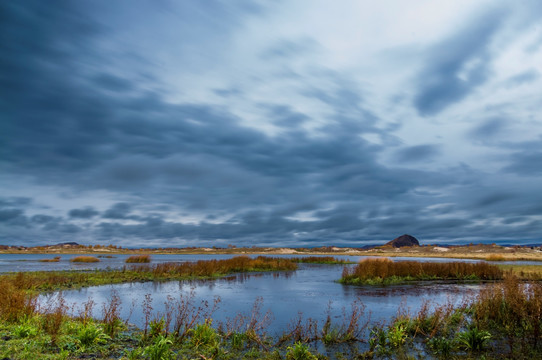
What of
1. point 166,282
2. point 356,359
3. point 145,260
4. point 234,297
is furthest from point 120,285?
point 145,260

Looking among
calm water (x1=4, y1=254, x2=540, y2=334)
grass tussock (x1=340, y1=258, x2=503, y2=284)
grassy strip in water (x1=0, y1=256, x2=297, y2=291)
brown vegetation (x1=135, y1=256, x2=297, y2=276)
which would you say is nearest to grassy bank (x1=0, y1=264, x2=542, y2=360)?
calm water (x1=4, y1=254, x2=540, y2=334)

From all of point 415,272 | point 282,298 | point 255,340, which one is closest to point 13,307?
point 255,340

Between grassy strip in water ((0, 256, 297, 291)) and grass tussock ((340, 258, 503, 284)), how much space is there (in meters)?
14.0

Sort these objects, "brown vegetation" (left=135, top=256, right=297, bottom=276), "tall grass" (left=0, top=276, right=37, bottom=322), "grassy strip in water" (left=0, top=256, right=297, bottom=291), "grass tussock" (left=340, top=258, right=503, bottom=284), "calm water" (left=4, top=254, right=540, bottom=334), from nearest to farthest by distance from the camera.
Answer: "tall grass" (left=0, top=276, right=37, bottom=322)
"calm water" (left=4, top=254, right=540, bottom=334)
"grassy strip in water" (left=0, top=256, right=297, bottom=291)
"grass tussock" (left=340, top=258, right=503, bottom=284)
"brown vegetation" (left=135, top=256, right=297, bottom=276)

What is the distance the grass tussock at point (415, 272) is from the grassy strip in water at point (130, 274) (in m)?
14.0

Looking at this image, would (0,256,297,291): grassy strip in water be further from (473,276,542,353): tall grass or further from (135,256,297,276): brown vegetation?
(473,276,542,353): tall grass

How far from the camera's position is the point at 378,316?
16.5 metres

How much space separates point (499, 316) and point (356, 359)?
7.79 metres

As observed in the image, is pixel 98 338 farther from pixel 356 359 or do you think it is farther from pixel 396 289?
pixel 396 289

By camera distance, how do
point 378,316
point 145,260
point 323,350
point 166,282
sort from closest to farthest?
1. point 323,350
2. point 378,316
3. point 166,282
4. point 145,260

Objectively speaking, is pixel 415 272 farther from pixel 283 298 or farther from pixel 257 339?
pixel 257 339

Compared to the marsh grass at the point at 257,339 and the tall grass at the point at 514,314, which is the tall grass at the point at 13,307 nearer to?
the marsh grass at the point at 257,339

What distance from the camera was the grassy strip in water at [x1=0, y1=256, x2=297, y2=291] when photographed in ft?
82.9

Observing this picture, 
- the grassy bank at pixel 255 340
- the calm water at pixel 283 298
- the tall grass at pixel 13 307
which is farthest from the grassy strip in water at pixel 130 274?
the grassy bank at pixel 255 340
